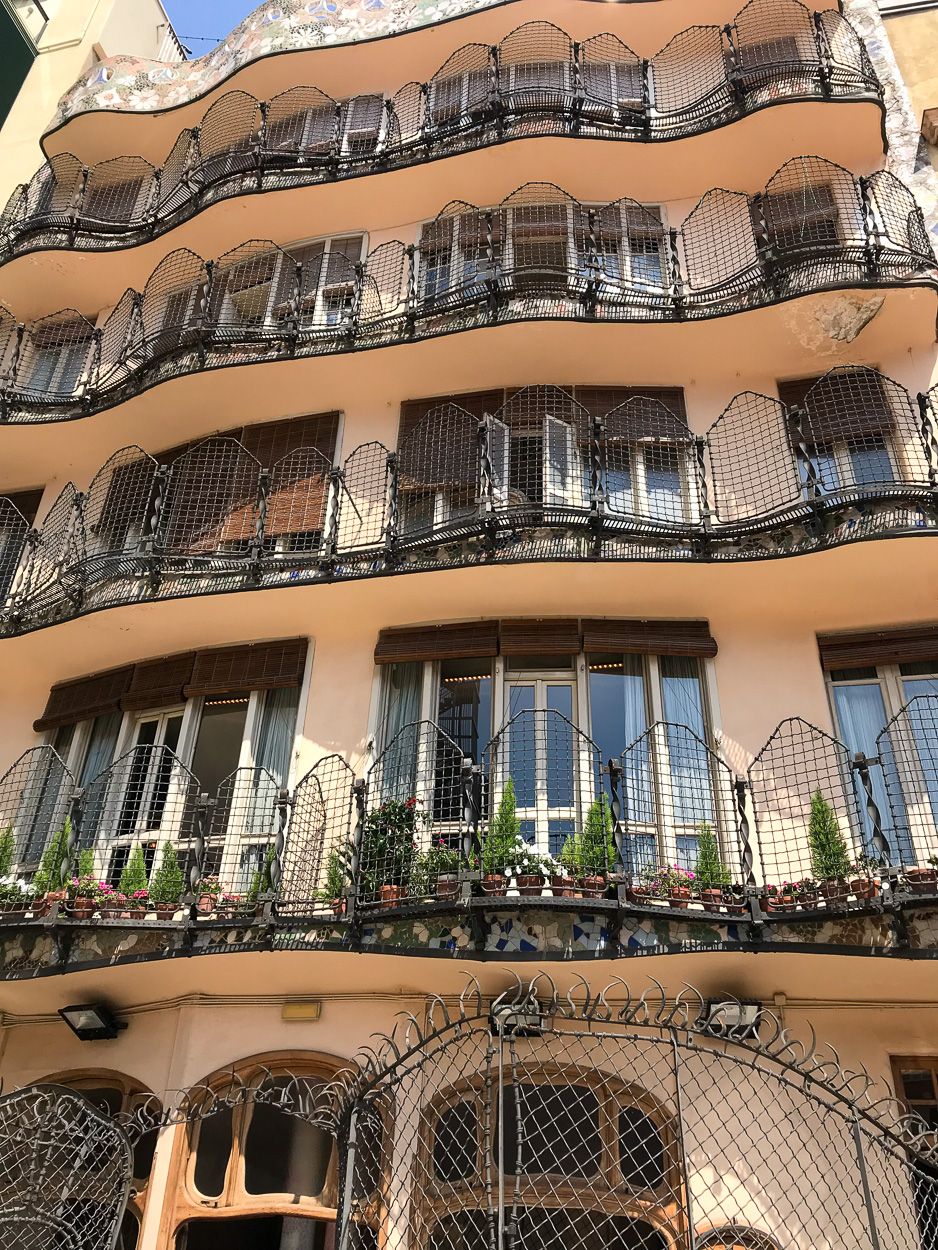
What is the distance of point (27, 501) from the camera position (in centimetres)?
1490

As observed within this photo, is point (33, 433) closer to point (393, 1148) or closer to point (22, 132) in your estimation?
point (22, 132)

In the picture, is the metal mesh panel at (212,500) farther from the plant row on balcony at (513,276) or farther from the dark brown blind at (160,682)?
the dark brown blind at (160,682)

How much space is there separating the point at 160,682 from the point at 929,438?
8762 mm

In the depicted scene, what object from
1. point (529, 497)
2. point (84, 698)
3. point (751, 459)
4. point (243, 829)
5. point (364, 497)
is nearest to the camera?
point (243, 829)

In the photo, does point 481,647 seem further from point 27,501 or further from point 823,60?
point 823,60

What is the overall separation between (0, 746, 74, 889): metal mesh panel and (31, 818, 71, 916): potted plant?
0.36 metres

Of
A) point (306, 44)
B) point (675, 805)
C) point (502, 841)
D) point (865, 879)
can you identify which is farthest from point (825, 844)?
point (306, 44)

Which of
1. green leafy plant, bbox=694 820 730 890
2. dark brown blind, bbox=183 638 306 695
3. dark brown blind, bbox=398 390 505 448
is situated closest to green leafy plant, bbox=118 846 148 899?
dark brown blind, bbox=183 638 306 695

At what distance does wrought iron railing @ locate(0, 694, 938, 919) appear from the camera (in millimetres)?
8992

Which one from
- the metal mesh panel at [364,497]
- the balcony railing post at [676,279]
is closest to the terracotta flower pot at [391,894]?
the metal mesh panel at [364,497]

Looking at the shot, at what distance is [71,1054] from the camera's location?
10.2 meters

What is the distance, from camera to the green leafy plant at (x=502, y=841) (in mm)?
9133

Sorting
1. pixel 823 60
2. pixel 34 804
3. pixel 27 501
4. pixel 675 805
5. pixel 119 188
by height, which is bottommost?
pixel 675 805

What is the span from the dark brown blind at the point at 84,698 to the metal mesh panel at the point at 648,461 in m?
6.05
